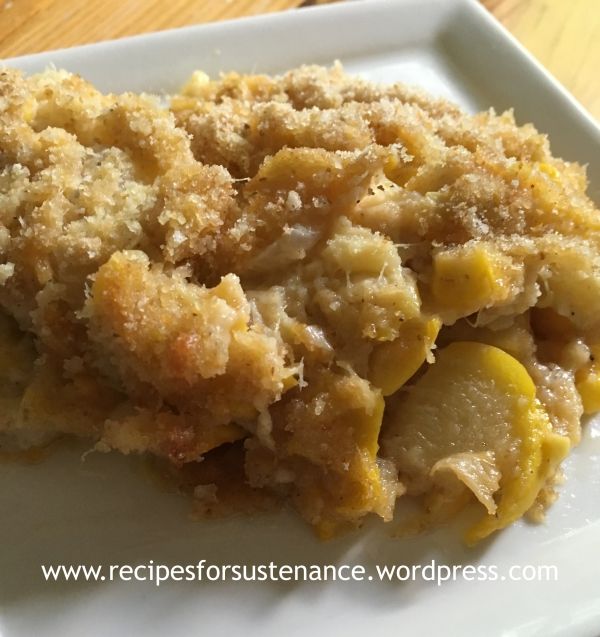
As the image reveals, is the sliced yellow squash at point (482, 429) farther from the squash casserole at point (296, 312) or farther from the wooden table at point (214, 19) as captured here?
the wooden table at point (214, 19)

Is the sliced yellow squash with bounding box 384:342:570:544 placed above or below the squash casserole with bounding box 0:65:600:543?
below

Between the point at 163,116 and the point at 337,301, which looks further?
the point at 163,116

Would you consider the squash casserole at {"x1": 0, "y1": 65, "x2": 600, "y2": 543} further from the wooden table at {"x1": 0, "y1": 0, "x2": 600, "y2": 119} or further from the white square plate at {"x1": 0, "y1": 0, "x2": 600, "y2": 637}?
the wooden table at {"x1": 0, "y1": 0, "x2": 600, "y2": 119}

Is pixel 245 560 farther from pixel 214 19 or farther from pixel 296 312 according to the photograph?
pixel 214 19

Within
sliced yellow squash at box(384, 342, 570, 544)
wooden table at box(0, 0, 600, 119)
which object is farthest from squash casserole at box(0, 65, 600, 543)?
wooden table at box(0, 0, 600, 119)

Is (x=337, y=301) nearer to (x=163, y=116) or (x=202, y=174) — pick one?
(x=202, y=174)

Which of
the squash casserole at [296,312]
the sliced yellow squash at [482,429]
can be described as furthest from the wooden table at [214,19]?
the sliced yellow squash at [482,429]

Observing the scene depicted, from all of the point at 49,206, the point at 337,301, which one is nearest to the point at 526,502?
the point at 337,301
